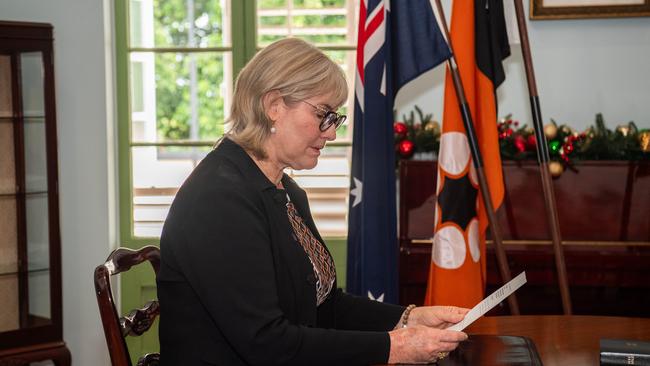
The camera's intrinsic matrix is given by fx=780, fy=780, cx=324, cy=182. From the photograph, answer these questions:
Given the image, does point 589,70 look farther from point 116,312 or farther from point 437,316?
point 116,312

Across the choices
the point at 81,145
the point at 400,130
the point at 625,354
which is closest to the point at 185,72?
the point at 81,145

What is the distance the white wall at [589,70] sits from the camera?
3516 mm

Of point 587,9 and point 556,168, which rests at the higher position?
point 587,9

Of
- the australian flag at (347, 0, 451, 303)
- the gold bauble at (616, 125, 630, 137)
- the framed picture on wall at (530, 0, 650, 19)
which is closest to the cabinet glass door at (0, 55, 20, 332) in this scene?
the australian flag at (347, 0, 451, 303)

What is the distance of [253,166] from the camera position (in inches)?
64.9

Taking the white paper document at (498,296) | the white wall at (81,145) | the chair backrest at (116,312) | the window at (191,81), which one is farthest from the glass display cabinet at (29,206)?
the white paper document at (498,296)

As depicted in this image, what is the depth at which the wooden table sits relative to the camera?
1.54 meters

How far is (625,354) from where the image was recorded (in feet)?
4.71

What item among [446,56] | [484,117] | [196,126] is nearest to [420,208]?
[484,117]

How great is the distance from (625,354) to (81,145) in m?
2.70

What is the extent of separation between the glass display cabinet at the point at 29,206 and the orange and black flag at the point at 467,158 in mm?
1554

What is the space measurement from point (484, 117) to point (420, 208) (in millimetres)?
556

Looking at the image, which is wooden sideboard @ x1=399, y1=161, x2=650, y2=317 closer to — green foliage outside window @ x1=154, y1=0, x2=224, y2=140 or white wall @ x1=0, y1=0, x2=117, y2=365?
green foliage outside window @ x1=154, y1=0, x2=224, y2=140

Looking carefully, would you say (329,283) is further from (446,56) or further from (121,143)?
(121,143)
